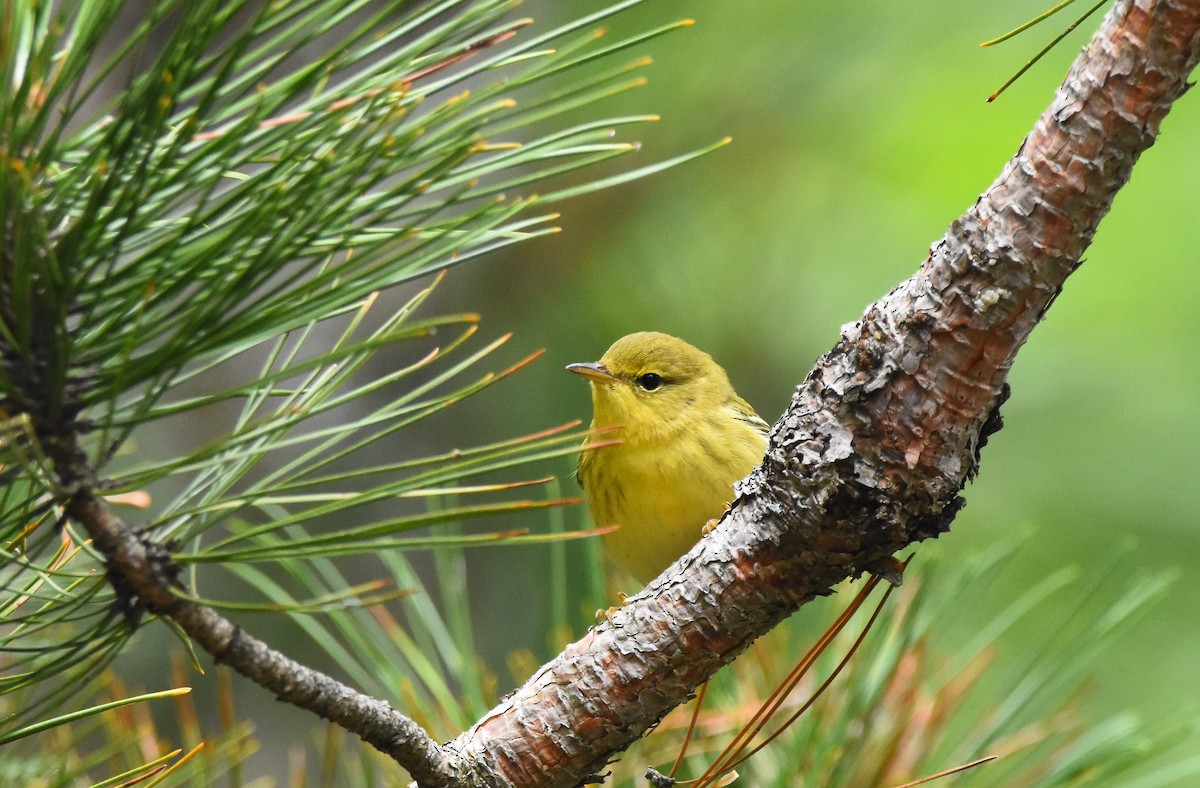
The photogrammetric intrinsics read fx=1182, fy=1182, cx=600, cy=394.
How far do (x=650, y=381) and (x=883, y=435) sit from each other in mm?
1687

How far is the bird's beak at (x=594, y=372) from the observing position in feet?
9.28

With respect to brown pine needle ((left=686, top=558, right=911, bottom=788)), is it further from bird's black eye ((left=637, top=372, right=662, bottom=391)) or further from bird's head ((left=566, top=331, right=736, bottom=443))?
bird's black eye ((left=637, top=372, right=662, bottom=391))

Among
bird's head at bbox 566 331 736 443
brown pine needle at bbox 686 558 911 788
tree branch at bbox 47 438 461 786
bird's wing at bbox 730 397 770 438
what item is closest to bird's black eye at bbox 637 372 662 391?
bird's head at bbox 566 331 736 443

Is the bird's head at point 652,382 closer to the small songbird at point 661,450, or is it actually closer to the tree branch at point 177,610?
the small songbird at point 661,450

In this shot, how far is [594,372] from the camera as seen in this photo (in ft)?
9.41

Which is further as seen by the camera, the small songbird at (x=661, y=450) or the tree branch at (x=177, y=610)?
the small songbird at (x=661, y=450)

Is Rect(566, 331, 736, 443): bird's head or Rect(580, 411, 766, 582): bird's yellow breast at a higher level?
Rect(566, 331, 736, 443): bird's head

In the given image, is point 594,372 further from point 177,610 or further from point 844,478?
point 177,610

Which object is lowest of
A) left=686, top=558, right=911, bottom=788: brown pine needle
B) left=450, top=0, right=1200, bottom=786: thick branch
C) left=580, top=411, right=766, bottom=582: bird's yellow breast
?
left=686, top=558, right=911, bottom=788: brown pine needle

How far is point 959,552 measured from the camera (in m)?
3.93

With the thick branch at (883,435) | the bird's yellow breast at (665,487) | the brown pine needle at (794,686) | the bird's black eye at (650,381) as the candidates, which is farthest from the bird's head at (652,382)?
the thick branch at (883,435)

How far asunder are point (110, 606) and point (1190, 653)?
327 cm

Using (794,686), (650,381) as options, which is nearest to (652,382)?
(650,381)

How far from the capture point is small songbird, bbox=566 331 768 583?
2574 mm
